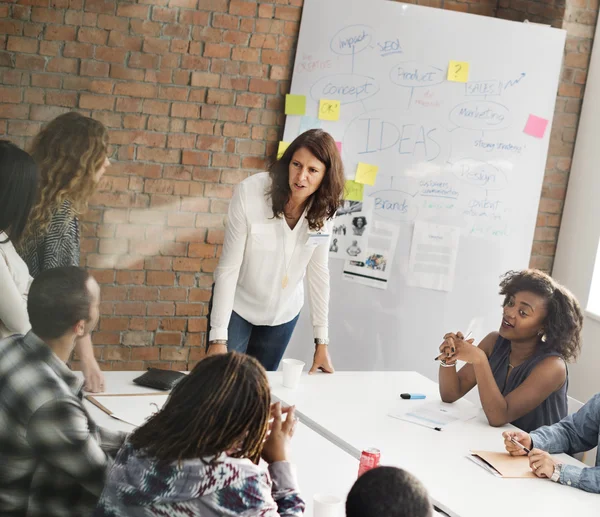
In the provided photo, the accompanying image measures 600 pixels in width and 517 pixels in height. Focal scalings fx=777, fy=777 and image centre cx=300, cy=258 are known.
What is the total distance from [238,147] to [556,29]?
172 cm

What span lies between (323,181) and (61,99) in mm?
939

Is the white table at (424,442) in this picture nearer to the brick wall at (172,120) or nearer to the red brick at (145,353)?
the brick wall at (172,120)

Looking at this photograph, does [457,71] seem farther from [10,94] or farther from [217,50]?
[10,94]

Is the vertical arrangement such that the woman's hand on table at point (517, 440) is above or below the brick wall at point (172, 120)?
below

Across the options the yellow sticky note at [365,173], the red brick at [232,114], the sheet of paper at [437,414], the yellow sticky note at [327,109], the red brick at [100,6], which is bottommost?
the sheet of paper at [437,414]

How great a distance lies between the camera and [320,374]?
2771mm

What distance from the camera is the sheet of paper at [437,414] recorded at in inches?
93.9

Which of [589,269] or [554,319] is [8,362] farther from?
[589,269]

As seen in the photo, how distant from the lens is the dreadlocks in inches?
54.3

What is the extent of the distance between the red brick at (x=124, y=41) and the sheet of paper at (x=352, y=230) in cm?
122

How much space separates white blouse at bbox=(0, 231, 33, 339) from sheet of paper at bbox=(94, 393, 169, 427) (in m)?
0.41

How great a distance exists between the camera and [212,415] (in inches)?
54.5

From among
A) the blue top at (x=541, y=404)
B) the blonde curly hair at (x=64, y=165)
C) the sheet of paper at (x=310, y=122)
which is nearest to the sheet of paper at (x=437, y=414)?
the blue top at (x=541, y=404)

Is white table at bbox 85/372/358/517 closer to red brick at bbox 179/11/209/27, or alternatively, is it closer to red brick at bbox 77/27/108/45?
red brick at bbox 77/27/108/45
